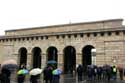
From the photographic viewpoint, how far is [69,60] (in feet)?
140

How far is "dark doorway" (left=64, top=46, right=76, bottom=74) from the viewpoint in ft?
134

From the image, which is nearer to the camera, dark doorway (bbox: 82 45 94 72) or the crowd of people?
the crowd of people

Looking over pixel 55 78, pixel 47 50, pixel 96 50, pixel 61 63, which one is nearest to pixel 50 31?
pixel 47 50

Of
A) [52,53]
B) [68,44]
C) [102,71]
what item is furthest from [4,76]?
[52,53]

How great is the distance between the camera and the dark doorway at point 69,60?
134ft

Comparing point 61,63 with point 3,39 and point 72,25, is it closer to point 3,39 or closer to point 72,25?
point 72,25

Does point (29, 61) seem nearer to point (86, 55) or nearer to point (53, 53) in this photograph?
point (53, 53)

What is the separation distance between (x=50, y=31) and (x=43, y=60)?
4.40m

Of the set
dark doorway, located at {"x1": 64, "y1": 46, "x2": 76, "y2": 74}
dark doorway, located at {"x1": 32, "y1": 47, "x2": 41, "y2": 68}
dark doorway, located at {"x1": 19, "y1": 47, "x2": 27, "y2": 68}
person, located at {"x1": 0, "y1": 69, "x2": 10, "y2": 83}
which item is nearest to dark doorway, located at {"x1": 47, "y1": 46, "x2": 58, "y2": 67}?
dark doorway, located at {"x1": 64, "y1": 46, "x2": 76, "y2": 74}

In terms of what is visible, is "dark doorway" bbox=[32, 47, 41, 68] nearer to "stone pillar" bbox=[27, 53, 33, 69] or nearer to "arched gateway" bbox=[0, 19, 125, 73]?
"arched gateway" bbox=[0, 19, 125, 73]

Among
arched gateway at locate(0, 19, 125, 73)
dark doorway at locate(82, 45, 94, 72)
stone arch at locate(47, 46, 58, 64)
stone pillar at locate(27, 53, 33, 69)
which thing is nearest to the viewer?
arched gateway at locate(0, 19, 125, 73)

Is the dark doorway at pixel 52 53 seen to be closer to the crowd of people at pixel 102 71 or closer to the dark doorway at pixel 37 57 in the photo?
the dark doorway at pixel 37 57

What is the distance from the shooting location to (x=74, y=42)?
1487 inches

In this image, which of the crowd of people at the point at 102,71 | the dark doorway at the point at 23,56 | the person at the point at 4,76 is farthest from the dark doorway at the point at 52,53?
the person at the point at 4,76
